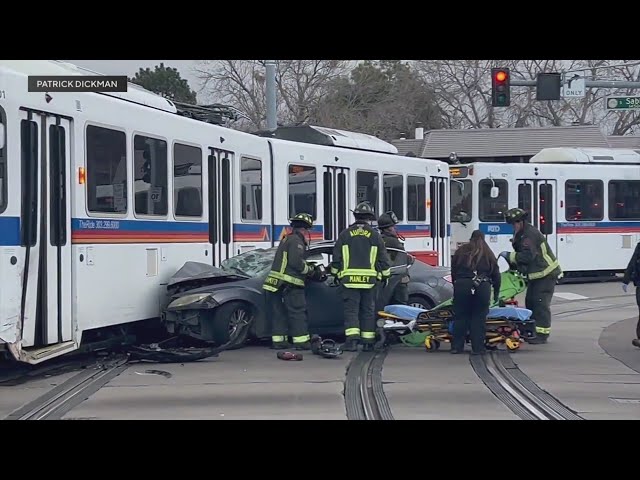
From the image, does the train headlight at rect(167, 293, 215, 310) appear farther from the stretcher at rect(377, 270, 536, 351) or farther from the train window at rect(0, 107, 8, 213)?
the train window at rect(0, 107, 8, 213)

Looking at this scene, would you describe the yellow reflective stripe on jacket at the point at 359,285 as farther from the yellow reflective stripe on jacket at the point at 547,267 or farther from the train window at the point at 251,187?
the train window at the point at 251,187

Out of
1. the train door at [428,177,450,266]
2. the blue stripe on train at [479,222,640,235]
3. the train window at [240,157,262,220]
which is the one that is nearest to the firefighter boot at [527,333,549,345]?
the train window at [240,157,262,220]

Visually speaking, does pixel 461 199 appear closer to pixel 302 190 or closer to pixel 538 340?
pixel 302 190

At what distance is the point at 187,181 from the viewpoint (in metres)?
14.1

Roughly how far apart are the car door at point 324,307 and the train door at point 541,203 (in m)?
13.5

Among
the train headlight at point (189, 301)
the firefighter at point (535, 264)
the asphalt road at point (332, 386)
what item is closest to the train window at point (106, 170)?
the train headlight at point (189, 301)

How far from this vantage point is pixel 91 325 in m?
11.7

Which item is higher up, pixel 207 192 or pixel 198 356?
pixel 207 192

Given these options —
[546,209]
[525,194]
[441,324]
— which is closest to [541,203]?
[546,209]

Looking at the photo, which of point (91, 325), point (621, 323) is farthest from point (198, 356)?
point (621, 323)
